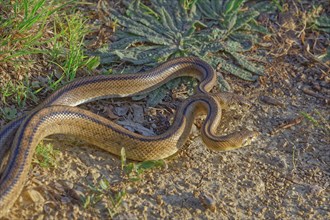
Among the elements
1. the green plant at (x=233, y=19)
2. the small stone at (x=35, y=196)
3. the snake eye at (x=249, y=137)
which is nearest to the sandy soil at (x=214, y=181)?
the small stone at (x=35, y=196)

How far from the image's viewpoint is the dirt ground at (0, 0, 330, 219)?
571 cm

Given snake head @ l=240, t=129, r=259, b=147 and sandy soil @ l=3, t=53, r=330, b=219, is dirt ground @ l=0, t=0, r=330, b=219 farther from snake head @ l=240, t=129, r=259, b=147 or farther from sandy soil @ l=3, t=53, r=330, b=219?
snake head @ l=240, t=129, r=259, b=147

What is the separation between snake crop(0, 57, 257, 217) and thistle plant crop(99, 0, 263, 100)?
1.06ft

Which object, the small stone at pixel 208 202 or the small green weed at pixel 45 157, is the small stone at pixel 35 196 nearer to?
the small green weed at pixel 45 157

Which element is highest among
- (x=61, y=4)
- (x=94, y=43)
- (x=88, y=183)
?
(x=61, y=4)

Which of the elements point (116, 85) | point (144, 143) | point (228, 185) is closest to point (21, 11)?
point (116, 85)

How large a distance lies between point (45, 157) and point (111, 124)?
35.6 inches

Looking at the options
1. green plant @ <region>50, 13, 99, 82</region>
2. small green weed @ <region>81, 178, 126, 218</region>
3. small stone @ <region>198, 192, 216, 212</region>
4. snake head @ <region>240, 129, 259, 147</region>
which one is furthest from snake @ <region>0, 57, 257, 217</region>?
small stone @ <region>198, 192, 216, 212</region>

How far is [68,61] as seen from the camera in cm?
722

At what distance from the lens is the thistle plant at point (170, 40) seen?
793 cm

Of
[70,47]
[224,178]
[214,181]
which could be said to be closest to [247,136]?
A: [224,178]

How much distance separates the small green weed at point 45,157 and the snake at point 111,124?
4.4 inches

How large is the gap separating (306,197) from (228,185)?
91 cm

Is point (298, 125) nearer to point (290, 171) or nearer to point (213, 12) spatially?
point (290, 171)
